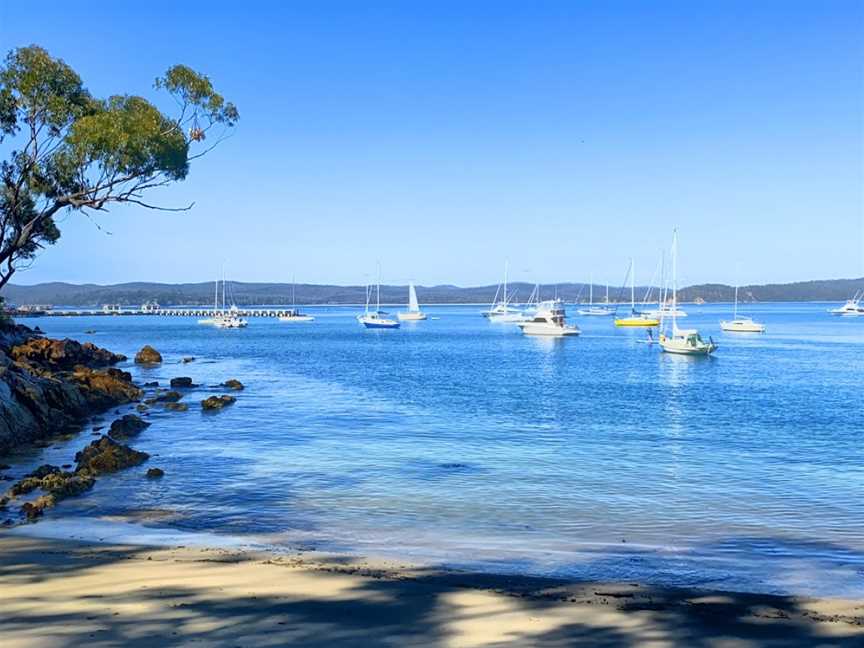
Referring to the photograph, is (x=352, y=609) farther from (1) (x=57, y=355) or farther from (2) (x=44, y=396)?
(1) (x=57, y=355)

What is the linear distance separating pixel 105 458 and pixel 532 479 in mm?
12846

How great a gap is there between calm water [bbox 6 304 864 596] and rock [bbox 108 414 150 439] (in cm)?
76

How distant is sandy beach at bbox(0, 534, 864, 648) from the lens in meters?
9.39

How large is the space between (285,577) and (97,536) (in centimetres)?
522

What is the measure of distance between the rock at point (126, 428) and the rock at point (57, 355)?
1671cm

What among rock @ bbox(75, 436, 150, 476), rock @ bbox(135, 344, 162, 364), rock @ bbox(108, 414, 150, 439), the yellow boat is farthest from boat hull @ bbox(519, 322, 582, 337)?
rock @ bbox(75, 436, 150, 476)

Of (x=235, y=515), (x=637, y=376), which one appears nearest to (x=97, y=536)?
(x=235, y=515)

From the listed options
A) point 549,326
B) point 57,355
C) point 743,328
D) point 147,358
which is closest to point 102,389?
point 57,355

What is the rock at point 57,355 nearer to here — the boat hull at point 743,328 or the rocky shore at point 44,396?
the rocky shore at point 44,396

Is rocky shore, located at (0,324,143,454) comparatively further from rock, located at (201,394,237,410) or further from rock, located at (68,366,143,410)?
rock, located at (201,394,237,410)

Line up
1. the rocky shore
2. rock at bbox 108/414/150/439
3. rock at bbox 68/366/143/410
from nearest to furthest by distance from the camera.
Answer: the rocky shore
rock at bbox 108/414/150/439
rock at bbox 68/366/143/410

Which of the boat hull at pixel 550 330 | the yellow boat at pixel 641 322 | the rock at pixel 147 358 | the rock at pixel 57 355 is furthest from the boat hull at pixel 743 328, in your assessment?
the rock at pixel 57 355

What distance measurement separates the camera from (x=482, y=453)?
27.0m

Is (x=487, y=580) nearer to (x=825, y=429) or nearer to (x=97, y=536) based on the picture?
(x=97, y=536)
